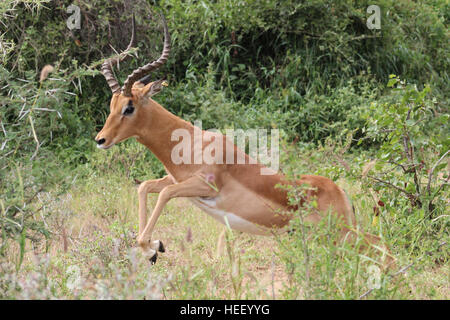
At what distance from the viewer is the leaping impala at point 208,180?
14.9ft

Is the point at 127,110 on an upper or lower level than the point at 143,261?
upper

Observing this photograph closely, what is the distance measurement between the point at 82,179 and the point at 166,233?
1.76 metres

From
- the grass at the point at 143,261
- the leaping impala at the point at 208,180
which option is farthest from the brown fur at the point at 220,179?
the grass at the point at 143,261

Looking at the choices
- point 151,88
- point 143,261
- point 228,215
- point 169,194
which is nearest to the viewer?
point 143,261

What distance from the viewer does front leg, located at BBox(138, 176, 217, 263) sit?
4.33 meters

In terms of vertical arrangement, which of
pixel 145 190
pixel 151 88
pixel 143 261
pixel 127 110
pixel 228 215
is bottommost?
pixel 143 261

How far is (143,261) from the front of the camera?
13.4ft

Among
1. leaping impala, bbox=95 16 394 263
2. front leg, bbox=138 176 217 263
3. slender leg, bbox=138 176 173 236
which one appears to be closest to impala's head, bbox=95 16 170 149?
leaping impala, bbox=95 16 394 263

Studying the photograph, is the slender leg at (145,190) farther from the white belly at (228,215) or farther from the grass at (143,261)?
the white belly at (228,215)

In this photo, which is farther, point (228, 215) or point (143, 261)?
point (228, 215)

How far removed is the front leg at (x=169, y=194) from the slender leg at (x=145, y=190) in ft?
0.40

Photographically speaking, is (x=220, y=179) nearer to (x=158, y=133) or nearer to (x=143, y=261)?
(x=158, y=133)

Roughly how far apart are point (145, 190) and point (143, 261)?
0.68 m

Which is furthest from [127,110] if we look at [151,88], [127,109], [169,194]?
[169,194]
